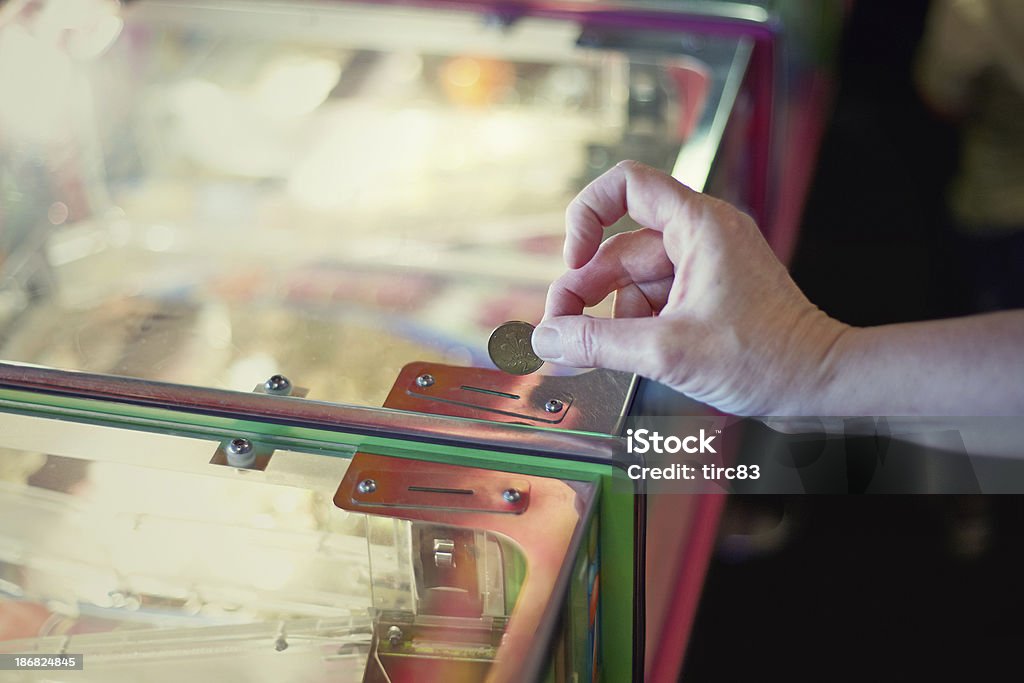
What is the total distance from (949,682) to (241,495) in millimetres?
1177

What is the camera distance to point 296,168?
172 cm

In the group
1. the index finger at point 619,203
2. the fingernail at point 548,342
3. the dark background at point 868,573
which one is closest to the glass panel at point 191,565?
the fingernail at point 548,342

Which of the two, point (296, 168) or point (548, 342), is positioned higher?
point (296, 168)

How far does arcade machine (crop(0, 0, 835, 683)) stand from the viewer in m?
0.98

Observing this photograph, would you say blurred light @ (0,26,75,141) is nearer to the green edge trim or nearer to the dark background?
the green edge trim

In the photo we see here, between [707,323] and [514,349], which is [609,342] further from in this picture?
[514,349]

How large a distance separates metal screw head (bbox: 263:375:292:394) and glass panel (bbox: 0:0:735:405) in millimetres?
110

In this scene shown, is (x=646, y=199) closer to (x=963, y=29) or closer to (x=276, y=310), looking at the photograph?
(x=276, y=310)

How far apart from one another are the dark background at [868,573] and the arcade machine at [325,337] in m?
0.15

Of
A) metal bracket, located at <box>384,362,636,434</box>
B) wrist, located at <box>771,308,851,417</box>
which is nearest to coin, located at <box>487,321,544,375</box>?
metal bracket, located at <box>384,362,636,434</box>

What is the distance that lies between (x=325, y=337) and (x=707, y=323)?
520 millimetres

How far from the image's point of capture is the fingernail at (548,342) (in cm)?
98

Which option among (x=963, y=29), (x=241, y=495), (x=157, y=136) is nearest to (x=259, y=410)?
(x=241, y=495)

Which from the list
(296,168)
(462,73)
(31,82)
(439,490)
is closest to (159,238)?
(296,168)
